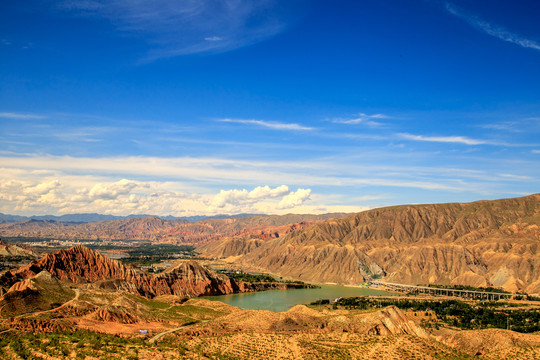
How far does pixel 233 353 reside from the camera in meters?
41.8

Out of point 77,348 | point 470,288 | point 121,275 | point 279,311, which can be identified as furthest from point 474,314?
point 77,348

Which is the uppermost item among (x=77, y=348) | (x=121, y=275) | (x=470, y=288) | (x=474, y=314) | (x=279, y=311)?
(x=77, y=348)

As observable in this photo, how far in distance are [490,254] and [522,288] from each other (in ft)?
93.6

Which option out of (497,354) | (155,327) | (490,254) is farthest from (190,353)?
(490,254)

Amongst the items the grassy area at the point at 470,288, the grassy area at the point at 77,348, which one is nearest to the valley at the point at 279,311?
the grassy area at the point at 77,348

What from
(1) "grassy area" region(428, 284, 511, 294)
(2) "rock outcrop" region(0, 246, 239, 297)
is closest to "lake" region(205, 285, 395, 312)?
(2) "rock outcrop" region(0, 246, 239, 297)

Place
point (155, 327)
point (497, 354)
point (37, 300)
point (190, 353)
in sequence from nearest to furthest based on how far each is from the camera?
1. point (190, 353)
2. point (497, 354)
3. point (155, 327)
4. point (37, 300)

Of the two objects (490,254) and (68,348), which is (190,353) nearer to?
(68,348)

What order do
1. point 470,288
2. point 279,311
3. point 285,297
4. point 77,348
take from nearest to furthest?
point 77,348
point 279,311
point 285,297
point 470,288

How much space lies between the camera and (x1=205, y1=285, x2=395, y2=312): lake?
119438 millimetres

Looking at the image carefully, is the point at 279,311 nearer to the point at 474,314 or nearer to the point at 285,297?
the point at 285,297

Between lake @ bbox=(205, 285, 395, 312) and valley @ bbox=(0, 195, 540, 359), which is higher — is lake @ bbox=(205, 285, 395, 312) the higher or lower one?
the lower one

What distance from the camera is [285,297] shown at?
142125mm

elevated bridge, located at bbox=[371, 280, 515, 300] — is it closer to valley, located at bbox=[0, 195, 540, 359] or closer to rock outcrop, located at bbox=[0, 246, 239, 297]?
valley, located at bbox=[0, 195, 540, 359]
